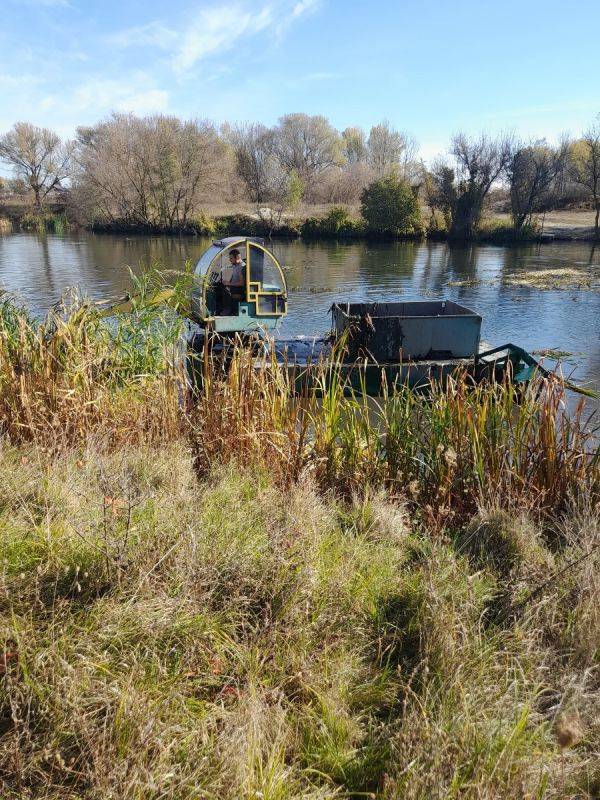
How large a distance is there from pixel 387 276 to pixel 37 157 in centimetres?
4699

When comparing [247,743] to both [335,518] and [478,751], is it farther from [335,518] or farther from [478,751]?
[335,518]

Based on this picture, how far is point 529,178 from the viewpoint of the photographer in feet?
131

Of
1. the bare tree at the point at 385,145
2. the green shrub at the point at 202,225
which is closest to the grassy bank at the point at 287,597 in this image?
the green shrub at the point at 202,225

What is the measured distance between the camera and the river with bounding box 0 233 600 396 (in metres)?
15.9

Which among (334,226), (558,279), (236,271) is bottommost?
(558,279)

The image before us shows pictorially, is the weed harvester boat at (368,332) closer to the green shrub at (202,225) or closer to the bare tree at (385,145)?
the green shrub at (202,225)

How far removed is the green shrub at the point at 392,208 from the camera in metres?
39.7

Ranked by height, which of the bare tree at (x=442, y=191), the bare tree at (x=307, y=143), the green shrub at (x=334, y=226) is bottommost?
the green shrub at (x=334, y=226)

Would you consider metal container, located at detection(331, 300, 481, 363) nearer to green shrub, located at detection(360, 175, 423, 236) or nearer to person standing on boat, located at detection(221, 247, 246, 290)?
person standing on boat, located at detection(221, 247, 246, 290)

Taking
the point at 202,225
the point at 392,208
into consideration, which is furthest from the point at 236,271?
the point at 202,225

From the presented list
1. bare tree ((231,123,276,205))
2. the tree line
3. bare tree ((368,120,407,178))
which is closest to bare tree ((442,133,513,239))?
the tree line

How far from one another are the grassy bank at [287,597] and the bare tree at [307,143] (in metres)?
62.6

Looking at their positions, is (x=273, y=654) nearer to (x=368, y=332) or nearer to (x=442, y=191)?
(x=368, y=332)

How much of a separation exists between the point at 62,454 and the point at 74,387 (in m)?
0.82
